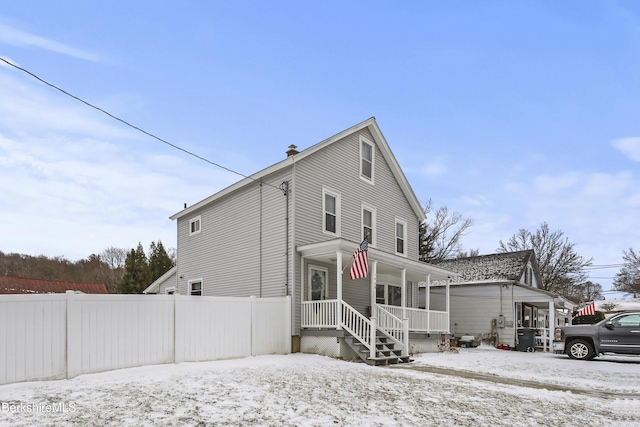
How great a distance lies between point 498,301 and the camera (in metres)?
24.5

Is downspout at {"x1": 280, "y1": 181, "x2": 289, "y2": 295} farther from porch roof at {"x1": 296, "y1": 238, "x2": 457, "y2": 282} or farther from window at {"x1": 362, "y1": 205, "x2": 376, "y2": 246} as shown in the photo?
window at {"x1": 362, "y1": 205, "x2": 376, "y2": 246}

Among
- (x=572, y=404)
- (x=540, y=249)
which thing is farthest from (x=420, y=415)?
(x=540, y=249)

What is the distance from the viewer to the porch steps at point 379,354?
13492mm

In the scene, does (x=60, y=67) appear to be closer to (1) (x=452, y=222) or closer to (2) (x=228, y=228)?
(2) (x=228, y=228)

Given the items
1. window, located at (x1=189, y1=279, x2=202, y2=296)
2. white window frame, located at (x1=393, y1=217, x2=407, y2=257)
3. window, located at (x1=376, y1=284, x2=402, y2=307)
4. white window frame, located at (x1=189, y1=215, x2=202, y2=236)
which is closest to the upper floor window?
white window frame, located at (x1=393, y1=217, x2=407, y2=257)

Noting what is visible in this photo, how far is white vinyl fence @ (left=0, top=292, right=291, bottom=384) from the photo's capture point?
29.7 feet

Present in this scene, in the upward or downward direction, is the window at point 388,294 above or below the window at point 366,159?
below

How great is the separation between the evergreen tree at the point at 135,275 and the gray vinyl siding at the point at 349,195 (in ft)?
95.2

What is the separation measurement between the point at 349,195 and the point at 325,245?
4118 millimetres

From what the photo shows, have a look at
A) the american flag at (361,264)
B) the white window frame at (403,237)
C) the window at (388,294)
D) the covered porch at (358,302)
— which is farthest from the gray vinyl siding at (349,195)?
the american flag at (361,264)

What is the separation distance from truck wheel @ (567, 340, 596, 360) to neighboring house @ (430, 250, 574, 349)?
4.70 m

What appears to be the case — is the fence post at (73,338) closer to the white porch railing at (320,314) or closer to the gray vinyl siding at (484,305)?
the white porch railing at (320,314)

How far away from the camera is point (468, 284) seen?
2552cm

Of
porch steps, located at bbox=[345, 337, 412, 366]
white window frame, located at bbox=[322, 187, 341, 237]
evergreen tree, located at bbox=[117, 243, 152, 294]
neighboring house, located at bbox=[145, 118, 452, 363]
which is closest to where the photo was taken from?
porch steps, located at bbox=[345, 337, 412, 366]
